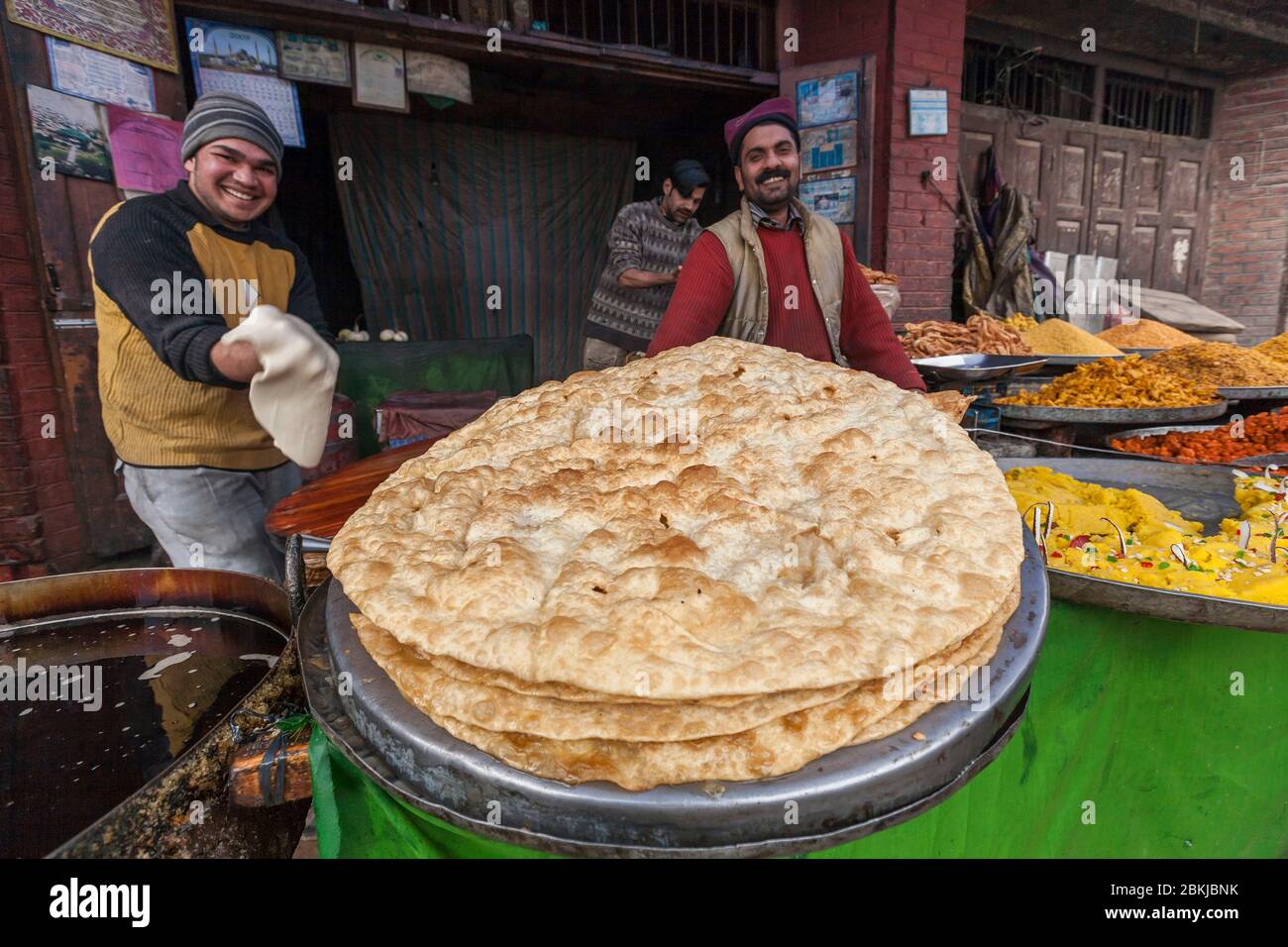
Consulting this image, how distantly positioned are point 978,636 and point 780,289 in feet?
6.47

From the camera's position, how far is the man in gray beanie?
2.02 meters

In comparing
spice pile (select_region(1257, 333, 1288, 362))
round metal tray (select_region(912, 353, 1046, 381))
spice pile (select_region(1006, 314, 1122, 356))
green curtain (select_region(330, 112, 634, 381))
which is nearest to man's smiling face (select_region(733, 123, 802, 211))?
round metal tray (select_region(912, 353, 1046, 381))

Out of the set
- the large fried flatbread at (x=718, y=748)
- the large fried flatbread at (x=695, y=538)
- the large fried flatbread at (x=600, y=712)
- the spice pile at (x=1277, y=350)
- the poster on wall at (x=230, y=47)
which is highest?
the poster on wall at (x=230, y=47)

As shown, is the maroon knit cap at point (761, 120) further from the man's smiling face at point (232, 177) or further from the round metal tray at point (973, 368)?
the man's smiling face at point (232, 177)

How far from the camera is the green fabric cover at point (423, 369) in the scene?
5.00 m

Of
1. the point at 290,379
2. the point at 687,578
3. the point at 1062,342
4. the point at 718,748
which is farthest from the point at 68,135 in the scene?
the point at 1062,342

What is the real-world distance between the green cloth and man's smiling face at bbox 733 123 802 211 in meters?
1.79

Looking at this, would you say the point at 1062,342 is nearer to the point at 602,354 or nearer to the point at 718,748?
the point at 602,354

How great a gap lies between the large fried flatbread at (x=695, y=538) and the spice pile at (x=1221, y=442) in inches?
94.8

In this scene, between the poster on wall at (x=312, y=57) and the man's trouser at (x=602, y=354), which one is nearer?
the poster on wall at (x=312, y=57)

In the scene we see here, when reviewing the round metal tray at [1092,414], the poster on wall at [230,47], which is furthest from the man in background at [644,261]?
the round metal tray at [1092,414]

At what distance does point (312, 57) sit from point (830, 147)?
152 inches

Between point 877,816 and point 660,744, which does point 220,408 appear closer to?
point 660,744

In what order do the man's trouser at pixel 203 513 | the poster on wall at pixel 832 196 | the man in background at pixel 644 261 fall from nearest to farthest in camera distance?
the man's trouser at pixel 203 513, the man in background at pixel 644 261, the poster on wall at pixel 832 196
